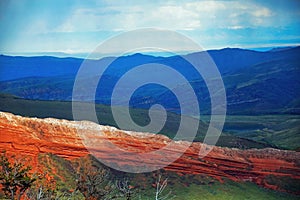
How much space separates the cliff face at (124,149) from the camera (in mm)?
43688

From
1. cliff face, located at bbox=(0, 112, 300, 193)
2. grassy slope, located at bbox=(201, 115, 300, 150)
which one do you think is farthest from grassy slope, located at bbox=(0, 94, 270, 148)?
cliff face, located at bbox=(0, 112, 300, 193)

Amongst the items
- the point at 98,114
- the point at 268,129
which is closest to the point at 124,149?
the point at 98,114

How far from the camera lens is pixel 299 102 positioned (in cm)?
16788

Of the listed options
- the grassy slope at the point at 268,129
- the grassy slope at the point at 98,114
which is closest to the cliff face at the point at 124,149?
the grassy slope at the point at 98,114

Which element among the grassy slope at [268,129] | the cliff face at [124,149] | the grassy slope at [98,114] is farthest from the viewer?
the grassy slope at [268,129]

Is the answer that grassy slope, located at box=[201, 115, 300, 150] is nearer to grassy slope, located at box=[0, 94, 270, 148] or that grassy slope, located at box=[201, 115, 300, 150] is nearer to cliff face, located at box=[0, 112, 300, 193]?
grassy slope, located at box=[0, 94, 270, 148]

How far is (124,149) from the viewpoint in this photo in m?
45.3

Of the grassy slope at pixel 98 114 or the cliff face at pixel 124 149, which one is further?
the grassy slope at pixel 98 114

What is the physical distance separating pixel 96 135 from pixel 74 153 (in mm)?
3070

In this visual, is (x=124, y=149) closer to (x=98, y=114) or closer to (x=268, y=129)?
(x=98, y=114)

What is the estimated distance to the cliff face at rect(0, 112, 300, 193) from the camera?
43688mm

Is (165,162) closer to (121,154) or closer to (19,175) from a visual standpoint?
(121,154)

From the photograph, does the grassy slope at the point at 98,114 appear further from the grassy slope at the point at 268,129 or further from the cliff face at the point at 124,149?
the cliff face at the point at 124,149

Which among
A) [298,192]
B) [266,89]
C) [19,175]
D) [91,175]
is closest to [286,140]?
[298,192]
